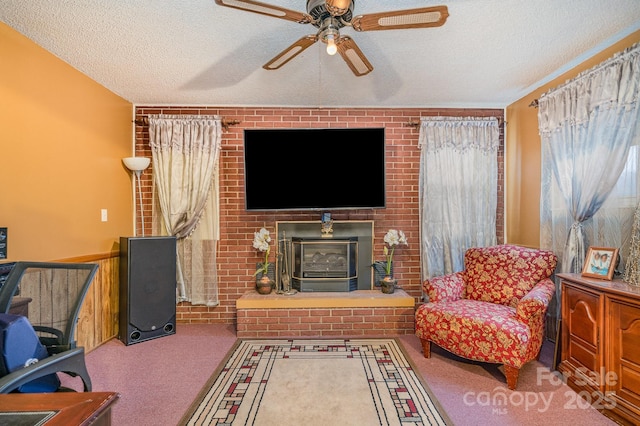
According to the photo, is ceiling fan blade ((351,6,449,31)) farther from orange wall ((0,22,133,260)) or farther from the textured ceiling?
orange wall ((0,22,133,260))

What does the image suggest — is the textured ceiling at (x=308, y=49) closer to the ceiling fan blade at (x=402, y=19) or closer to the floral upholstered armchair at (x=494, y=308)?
the ceiling fan blade at (x=402, y=19)

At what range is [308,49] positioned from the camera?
2480 mm

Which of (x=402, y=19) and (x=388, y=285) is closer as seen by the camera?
(x=402, y=19)

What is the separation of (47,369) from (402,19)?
2.17m

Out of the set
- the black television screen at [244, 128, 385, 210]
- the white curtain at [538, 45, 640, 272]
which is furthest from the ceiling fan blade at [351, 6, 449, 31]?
the black television screen at [244, 128, 385, 210]

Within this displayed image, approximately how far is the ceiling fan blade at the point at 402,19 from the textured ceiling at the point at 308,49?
37 centimetres

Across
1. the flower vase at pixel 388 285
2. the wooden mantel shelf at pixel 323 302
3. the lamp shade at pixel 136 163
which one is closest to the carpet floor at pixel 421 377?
the wooden mantel shelf at pixel 323 302

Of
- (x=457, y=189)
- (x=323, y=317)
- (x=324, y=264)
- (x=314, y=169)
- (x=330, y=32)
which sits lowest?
(x=323, y=317)

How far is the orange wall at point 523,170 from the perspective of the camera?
3.25 metres

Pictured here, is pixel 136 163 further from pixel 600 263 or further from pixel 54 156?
pixel 600 263

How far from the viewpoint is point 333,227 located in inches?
146

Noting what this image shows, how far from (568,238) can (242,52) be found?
302cm

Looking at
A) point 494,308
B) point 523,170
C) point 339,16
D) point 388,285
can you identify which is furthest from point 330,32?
point 523,170

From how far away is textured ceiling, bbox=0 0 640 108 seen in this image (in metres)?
2.00
